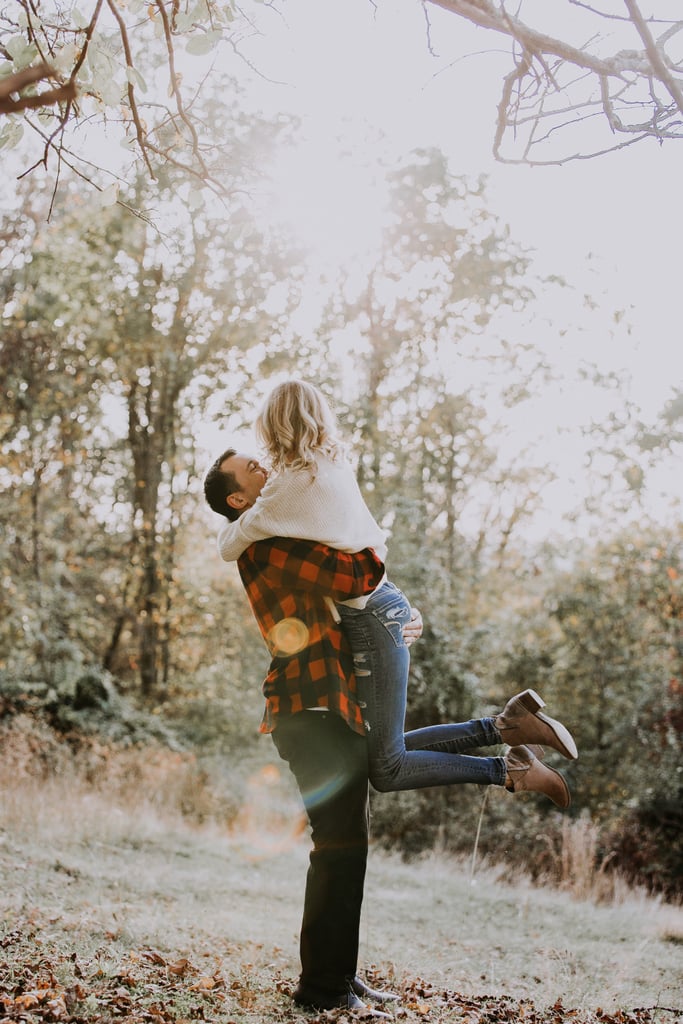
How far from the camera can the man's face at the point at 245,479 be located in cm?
345

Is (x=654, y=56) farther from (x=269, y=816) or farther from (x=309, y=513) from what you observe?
(x=269, y=816)

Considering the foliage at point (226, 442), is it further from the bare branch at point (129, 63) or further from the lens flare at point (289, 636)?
the bare branch at point (129, 63)

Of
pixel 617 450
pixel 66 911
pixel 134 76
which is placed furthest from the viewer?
pixel 617 450


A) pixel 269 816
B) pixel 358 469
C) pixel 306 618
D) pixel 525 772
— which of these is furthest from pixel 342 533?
pixel 358 469

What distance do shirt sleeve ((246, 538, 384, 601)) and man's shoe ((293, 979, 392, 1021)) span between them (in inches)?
55.4

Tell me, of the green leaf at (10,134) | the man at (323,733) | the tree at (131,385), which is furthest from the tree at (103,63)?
the tree at (131,385)

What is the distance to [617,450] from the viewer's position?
664 inches

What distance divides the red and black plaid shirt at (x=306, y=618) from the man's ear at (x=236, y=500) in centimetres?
30

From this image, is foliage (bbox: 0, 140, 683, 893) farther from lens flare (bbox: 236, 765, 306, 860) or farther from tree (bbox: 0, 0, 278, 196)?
tree (bbox: 0, 0, 278, 196)

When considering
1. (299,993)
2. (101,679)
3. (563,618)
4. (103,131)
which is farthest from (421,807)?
(103,131)

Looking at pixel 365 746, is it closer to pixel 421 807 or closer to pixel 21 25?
pixel 21 25

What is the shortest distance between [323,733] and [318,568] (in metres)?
0.60

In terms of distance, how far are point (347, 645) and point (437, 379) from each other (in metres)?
12.7

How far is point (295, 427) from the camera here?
3215 millimetres
